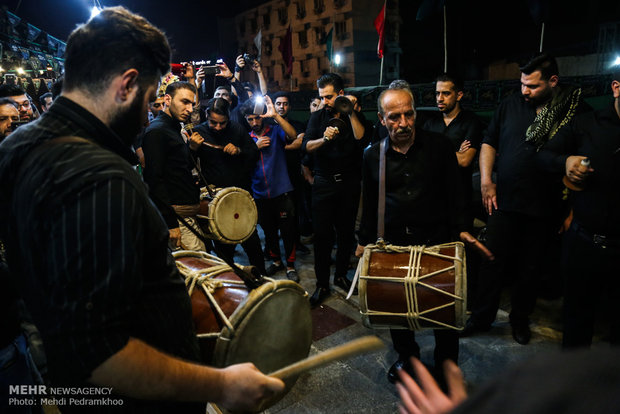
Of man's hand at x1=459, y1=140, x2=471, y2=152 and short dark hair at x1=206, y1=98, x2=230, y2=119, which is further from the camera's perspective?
short dark hair at x1=206, y1=98, x2=230, y2=119

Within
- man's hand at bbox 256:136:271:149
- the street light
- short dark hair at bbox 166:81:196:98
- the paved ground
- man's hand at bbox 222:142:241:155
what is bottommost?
the paved ground

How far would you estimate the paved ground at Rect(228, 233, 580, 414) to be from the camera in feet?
8.66

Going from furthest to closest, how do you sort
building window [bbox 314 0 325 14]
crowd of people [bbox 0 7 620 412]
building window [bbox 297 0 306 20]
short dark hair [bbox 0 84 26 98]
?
building window [bbox 297 0 306 20], building window [bbox 314 0 325 14], short dark hair [bbox 0 84 26 98], crowd of people [bbox 0 7 620 412]

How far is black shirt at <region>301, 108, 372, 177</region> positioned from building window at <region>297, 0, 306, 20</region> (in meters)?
30.1

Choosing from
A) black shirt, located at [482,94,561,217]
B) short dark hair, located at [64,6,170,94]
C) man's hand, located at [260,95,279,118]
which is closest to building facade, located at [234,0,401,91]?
man's hand, located at [260,95,279,118]

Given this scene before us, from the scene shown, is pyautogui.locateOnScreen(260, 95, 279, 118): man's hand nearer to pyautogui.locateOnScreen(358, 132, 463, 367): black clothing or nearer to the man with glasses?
pyautogui.locateOnScreen(358, 132, 463, 367): black clothing

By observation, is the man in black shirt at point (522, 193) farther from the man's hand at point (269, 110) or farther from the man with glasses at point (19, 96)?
the man with glasses at point (19, 96)

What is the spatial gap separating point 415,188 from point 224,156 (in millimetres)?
2563

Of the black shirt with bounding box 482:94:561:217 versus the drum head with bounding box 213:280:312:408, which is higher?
the black shirt with bounding box 482:94:561:217

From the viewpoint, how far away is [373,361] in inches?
120

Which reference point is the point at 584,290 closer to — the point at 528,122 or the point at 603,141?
the point at 603,141

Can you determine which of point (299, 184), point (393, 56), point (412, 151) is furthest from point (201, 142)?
point (393, 56)

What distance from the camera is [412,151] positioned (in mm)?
2730

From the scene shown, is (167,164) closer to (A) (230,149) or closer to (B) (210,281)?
(A) (230,149)
